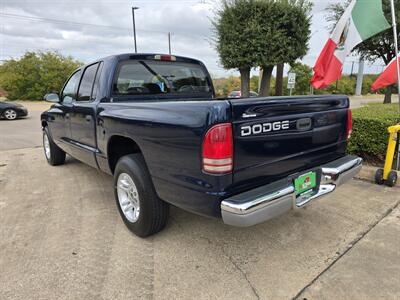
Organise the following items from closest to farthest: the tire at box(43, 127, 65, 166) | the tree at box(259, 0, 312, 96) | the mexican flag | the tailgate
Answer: the tailgate, the mexican flag, the tire at box(43, 127, 65, 166), the tree at box(259, 0, 312, 96)

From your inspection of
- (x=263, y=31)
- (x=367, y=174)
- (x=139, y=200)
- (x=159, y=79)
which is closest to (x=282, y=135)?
(x=139, y=200)

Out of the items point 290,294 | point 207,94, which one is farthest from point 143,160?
point 207,94

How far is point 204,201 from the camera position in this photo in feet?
6.94

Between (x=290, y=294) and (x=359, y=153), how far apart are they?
3.85 metres

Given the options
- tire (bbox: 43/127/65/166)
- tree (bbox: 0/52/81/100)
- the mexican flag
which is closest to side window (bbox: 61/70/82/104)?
tire (bbox: 43/127/65/166)

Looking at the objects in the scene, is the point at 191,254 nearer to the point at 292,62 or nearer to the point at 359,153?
the point at 359,153

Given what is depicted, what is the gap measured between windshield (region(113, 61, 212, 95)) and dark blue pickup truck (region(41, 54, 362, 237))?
0.01 meters

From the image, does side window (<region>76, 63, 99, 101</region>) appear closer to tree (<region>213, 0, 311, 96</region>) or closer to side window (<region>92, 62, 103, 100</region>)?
side window (<region>92, 62, 103, 100</region>)

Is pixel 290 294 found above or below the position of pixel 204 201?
below

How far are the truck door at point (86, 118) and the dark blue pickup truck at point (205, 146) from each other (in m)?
0.02

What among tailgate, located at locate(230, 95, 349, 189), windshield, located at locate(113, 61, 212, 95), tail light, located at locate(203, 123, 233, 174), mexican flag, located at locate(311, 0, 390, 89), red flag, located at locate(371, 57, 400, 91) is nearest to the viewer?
tail light, located at locate(203, 123, 233, 174)

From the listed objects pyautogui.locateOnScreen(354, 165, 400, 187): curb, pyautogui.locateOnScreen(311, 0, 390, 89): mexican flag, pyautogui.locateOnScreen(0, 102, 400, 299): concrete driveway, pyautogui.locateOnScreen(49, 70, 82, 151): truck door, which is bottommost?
pyautogui.locateOnScreen(0, 102, 400, 299): concrete driveway

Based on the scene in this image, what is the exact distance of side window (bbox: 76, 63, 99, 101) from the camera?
3.81 meters

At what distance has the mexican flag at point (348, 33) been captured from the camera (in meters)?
4.51
